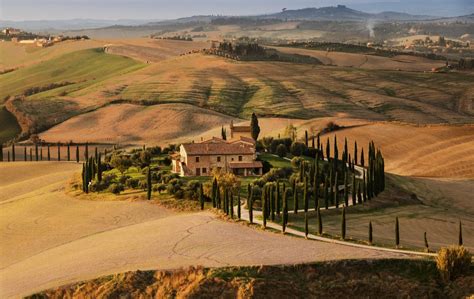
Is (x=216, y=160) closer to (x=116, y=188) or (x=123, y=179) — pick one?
(x=123, y=179)

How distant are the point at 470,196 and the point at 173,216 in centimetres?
3255

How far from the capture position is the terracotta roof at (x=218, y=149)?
295 feet

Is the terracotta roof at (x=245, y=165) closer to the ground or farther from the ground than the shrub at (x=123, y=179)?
farther from the ground

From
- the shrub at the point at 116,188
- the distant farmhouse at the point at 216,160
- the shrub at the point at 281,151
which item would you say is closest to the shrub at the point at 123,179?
the shrub at the point at 116,188

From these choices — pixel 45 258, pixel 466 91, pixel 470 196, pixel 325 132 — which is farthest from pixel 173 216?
pixel 466 91

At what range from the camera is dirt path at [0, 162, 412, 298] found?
2154 inches

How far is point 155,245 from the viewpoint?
59906 mm

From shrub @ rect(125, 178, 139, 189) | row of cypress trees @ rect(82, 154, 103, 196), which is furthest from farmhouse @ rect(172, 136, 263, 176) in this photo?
row of cypress trees @ rect(82, 154, 103, 196)

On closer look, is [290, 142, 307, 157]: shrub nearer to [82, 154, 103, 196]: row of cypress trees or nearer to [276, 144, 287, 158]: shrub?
[276, 144, 287, 158]: shrub

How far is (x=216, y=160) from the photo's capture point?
296ft

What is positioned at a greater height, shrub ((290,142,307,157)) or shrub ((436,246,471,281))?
shrub ((436,246,471,281))

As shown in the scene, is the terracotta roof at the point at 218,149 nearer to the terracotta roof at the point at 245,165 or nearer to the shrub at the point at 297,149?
the terracotta roof at the point at 245,165

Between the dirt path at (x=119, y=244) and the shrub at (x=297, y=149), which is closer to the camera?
the dirt path at (x=119, y=244)

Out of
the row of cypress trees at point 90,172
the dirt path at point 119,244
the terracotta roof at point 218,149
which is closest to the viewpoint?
the dirt path at point 119,244
